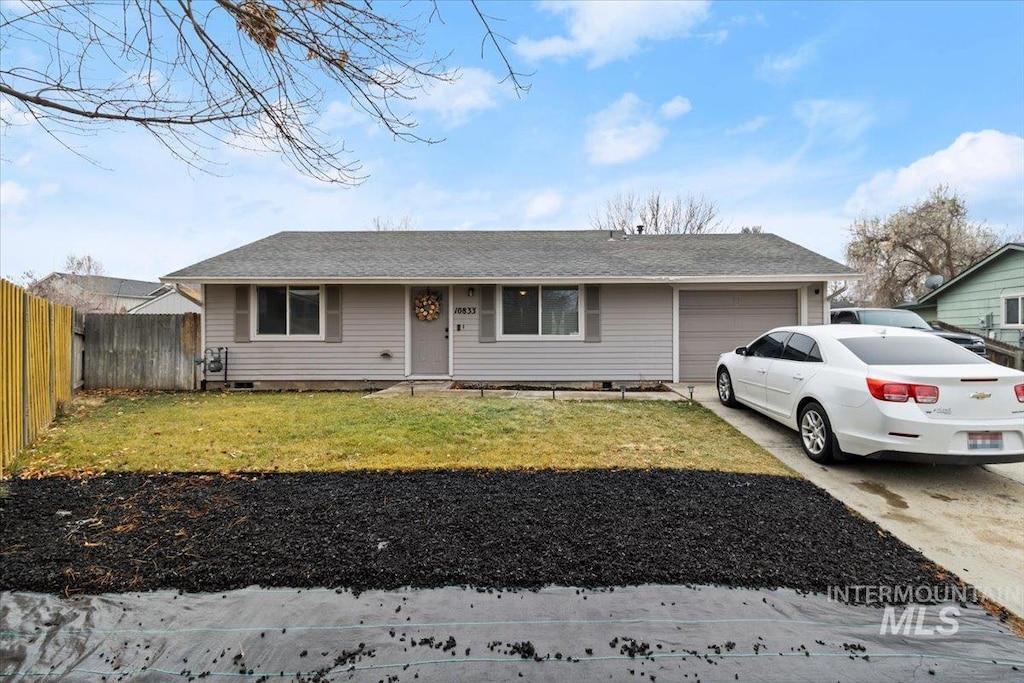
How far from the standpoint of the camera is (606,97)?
22.0 ft

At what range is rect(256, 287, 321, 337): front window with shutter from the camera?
9.91 m

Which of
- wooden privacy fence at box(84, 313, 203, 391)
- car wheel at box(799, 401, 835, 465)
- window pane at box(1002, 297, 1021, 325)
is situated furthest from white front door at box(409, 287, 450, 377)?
window pane at box(1002, 297, 1021, 325)

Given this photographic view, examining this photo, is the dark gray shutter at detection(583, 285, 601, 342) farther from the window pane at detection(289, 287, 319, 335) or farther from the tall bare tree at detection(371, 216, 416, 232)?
the tall bare tree at detection(371, 216, 416, 232)

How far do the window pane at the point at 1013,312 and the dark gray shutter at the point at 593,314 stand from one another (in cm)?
1353

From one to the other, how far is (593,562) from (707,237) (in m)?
11.8

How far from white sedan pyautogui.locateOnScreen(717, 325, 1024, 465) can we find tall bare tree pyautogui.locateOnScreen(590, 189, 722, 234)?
20368 mm

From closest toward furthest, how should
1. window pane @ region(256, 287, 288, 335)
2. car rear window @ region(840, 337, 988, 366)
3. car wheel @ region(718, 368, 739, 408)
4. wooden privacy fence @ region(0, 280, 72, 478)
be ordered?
car rear window @ region(840, 337, 988, 366)
wooden privacy fence @ region(0, 280, 72, 478)
car wheel @ region(718, 368, 739, 408)
window pane @ region(256, 287, 288, 335)

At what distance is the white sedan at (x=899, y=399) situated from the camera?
374 cm

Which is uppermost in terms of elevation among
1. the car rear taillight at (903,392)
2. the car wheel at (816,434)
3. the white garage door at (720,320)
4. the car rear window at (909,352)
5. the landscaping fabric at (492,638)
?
the white garage door at (720,320)

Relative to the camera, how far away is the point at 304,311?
9938mm

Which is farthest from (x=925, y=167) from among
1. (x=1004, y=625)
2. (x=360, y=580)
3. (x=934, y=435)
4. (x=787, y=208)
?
(x=360, y=580)

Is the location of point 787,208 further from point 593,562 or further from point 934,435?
point 593,562

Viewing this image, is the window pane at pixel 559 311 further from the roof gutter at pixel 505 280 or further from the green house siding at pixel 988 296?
the green house siding at pixel 988 296

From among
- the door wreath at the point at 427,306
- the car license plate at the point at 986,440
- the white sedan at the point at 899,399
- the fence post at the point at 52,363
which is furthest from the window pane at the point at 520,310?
the fence post at the point at 52,363
